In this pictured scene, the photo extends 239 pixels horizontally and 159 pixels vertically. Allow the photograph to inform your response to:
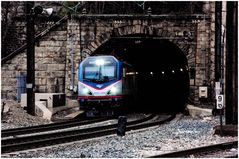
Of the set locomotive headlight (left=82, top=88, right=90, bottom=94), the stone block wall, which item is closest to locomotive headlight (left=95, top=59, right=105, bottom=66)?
locomotive headlight (left=82, top=88, right=90, bottom=94)

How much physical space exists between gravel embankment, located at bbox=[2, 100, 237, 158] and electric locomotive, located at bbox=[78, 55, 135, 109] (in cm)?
683

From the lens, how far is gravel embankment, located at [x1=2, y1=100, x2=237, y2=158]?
11828mm

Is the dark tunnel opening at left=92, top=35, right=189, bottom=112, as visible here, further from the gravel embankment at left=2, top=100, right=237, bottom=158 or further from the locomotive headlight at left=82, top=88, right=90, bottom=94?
the gravel embankment at left=2, top=100, right=237, bottom=158

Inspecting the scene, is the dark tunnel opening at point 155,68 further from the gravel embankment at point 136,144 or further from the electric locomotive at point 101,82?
the gravel embankment at point 136,144

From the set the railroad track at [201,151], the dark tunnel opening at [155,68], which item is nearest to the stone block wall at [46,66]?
the dark tunnel opening at [155,68]

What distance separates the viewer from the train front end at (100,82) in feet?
80.1

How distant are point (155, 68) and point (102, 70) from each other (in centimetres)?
2070

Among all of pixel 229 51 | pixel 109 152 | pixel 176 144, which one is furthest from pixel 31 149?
pixel 229 51

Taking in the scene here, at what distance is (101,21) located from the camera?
31031mm

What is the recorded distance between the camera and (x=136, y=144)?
44.8ft

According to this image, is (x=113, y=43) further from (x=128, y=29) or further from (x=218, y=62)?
(x=218, y=62)

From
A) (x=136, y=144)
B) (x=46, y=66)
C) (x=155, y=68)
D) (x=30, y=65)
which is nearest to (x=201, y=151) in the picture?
(x=136, y=144)

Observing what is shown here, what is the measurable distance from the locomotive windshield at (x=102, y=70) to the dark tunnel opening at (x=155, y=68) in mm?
6464

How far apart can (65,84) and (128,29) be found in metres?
4.69
